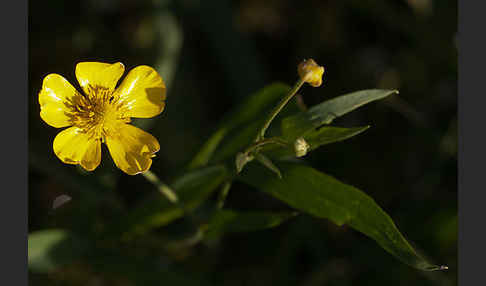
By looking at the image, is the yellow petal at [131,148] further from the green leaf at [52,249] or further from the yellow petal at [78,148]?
the green leaf at [52,249]

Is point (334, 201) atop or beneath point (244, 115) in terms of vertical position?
beneath

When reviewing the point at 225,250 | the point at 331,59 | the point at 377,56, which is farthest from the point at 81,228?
the point at 377,56

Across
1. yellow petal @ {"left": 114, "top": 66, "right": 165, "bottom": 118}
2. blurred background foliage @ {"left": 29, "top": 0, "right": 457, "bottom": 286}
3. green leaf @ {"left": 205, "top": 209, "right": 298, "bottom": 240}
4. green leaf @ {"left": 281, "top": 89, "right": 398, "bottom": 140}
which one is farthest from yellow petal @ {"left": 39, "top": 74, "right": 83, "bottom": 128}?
green leaf @ {"left": 281, "top": 89, "right": 398, "bottom": 140}

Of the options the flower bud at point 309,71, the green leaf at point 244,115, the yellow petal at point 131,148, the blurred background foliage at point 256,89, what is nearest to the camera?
the flower bud at point 309,71

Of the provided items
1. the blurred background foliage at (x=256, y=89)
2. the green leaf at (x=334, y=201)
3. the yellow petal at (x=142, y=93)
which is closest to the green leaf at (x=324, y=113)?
the green leaf at (x=334, y=201)

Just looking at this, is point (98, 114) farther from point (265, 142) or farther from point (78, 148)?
point (265, 142)

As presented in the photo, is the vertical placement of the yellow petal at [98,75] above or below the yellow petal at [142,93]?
above

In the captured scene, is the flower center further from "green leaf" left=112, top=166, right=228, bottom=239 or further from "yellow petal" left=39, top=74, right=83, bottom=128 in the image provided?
"green leaf" left=112, top=166, right=228, bottom=239

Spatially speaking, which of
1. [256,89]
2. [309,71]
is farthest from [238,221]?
[256,89]
